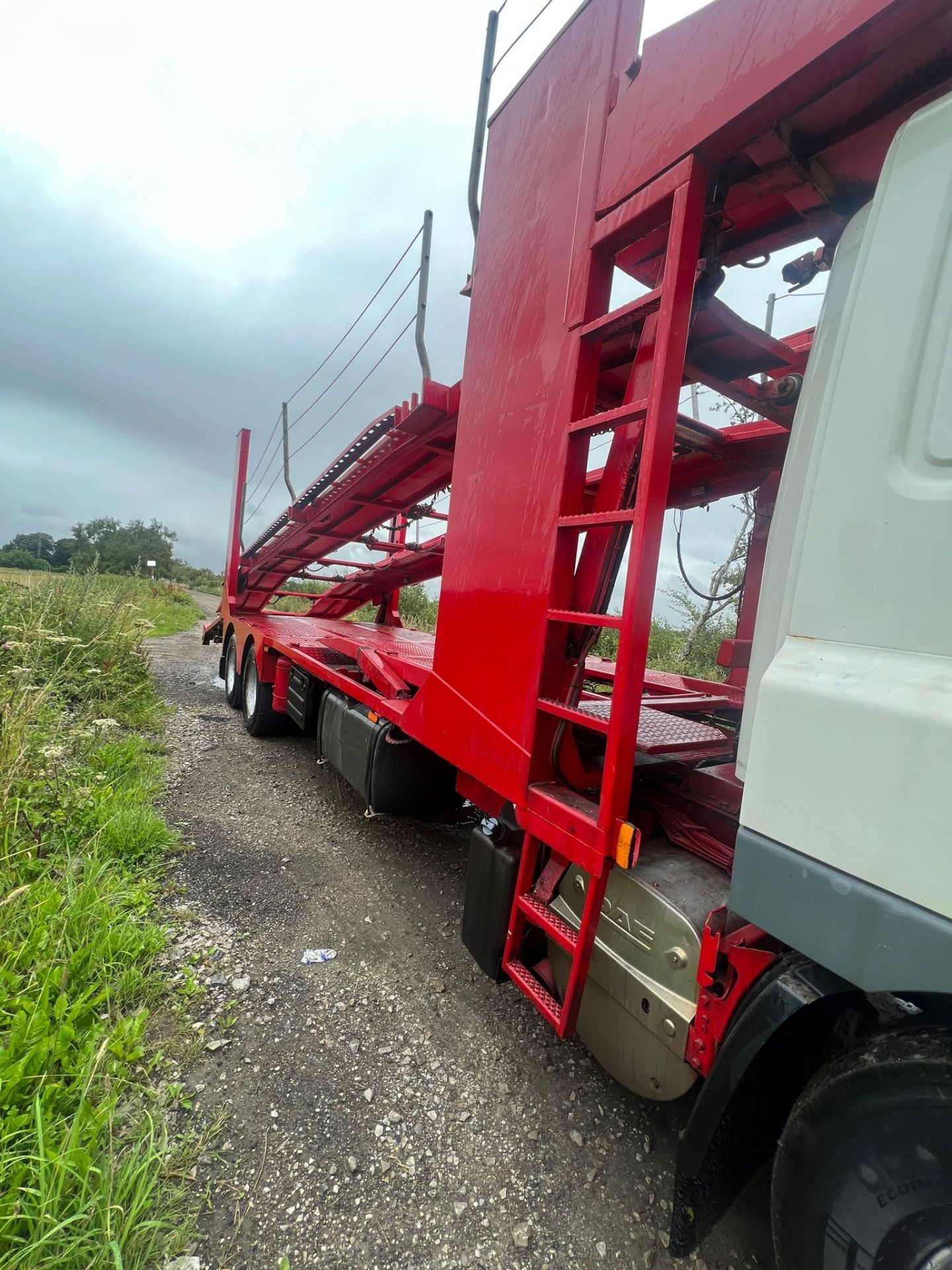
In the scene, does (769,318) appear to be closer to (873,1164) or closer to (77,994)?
(873,1164)

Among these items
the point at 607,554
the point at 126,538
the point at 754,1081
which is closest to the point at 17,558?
the point at 126,538

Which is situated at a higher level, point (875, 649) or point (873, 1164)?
point (875, 649)

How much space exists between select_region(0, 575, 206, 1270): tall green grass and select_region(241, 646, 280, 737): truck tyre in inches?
52.8

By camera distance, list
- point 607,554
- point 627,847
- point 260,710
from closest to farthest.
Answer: point 627,847
point 607,554
point 260,710

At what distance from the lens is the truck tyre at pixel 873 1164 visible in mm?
973

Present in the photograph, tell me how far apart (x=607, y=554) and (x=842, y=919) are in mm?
1112

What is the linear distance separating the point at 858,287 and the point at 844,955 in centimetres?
133

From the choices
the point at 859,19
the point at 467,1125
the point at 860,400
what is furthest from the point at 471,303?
the point at 467,1125

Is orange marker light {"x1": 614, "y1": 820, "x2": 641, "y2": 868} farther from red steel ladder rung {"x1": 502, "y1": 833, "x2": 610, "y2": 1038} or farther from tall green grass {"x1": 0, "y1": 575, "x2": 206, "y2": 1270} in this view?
tall green grass {"x1": 0, "y1": 575, "x2": 206, "y2": 1270}

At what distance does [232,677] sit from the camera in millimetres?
7074

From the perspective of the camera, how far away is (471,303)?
2.47m

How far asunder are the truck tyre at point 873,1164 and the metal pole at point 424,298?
310cm

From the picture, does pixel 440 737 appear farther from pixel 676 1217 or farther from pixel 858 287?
pixel 858 287

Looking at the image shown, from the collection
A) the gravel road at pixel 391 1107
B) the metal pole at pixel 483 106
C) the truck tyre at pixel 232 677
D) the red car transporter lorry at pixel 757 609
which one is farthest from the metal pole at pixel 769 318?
the truck tyre at pixel 232 677
